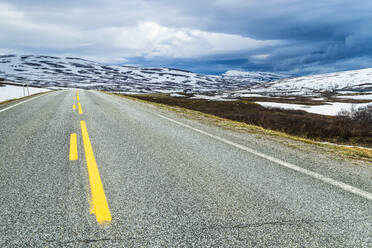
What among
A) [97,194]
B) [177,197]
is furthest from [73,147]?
[177,197]

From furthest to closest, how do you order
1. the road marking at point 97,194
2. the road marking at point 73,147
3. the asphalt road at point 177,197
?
the road marking at point 73,147 < the road marking at point 97,194 < the asphalt road at point 177,197

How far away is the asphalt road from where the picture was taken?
7.06 ft

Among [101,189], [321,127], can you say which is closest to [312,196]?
[101,189]

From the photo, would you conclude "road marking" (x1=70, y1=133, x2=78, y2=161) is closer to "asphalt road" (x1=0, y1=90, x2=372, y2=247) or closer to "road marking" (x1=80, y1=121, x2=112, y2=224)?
"asphalt road" (x1=0, y1=90, x2=372, y2=247)

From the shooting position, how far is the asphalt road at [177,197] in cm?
215

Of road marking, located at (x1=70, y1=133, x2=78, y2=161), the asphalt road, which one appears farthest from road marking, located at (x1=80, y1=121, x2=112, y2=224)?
road marking, located at (x1=70, y1=133, x2=78, y2=161)

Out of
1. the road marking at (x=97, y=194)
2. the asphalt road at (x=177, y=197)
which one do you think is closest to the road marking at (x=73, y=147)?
the asphalt road at (x=177, y=197)

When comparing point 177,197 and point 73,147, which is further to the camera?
point 73,147

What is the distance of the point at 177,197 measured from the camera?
2.90 m

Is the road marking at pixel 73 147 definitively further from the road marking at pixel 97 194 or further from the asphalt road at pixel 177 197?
the road marking at pixel 97 194

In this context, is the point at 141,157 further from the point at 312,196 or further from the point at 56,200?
the point at 312,196

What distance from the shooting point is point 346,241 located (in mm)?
2131

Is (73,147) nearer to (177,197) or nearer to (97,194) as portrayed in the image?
(97,194)

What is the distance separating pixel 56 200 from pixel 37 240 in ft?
2.46
